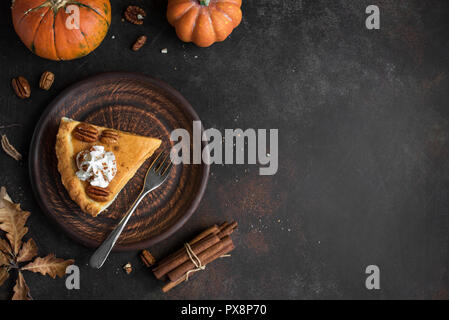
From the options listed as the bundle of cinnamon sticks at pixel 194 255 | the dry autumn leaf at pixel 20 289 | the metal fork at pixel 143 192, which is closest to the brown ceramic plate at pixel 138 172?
the metal fork at pixel 143 192

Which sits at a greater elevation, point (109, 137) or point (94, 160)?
point (109, 137)

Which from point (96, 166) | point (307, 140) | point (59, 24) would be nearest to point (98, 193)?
point (96, 166)

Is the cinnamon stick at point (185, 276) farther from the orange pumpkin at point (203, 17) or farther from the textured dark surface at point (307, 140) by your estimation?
the orange pumpkin at point (203, 17)

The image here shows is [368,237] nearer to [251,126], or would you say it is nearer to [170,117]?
[251,126]

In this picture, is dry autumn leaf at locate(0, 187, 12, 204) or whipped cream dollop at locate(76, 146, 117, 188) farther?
dry autumn leaf at locate(0, 187, 12, 204)

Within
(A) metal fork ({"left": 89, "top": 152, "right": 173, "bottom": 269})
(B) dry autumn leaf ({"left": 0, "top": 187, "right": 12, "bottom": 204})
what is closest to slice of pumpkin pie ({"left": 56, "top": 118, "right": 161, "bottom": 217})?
(A) metal fork ({"left": 89, "top": 152, "right": 173, "bottom": 269})

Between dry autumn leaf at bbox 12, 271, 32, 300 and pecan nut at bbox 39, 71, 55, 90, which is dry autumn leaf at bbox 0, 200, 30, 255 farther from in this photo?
pecan nut at bbox 39, 71, 55, 90

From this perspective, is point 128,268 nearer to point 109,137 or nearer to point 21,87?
point 109,137
